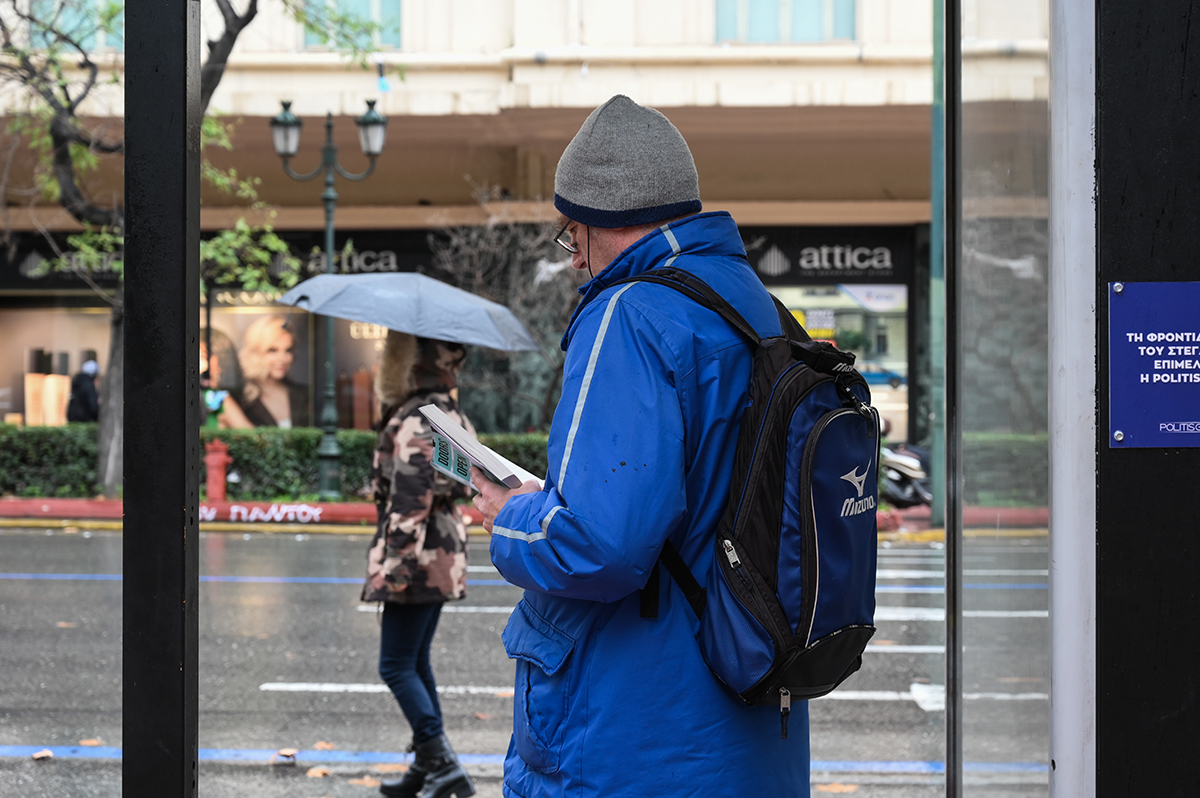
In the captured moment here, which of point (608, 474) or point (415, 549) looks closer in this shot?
point (608, 474)

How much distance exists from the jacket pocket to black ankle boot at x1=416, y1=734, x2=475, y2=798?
2.76 m

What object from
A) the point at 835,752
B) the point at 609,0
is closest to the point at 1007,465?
the point at 835,752

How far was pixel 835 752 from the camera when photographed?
18.7ft

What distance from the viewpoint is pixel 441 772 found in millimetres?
4668

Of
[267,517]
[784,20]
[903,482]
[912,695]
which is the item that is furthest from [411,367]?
[784,20]

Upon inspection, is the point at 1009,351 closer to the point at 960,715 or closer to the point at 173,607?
the point at 960,715

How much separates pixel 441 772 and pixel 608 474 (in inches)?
127

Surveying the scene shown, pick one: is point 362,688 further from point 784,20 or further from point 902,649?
point 784,20

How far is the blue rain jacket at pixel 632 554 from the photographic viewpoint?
6.06 ft

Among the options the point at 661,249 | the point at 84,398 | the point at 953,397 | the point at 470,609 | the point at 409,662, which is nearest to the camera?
the point at 661,249

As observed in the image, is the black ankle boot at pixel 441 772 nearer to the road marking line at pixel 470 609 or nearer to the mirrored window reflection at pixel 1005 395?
the mirrored window reflection at pixel 1005 395

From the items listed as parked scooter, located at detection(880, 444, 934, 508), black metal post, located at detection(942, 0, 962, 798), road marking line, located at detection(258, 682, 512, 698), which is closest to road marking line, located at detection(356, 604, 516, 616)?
road marking line, located at detection(258, 682, 512, 698)

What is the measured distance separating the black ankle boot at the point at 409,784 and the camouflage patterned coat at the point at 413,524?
731mm

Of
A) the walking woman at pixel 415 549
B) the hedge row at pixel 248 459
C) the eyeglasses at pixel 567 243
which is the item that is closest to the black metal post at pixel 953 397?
the eyeglasses at pixel 567 243
